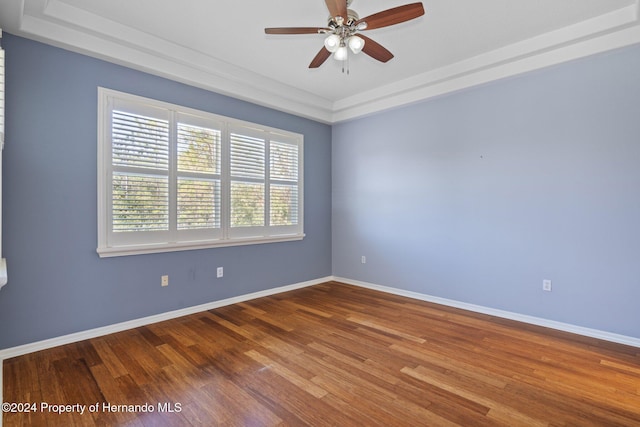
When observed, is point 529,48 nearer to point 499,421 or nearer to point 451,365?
point 451,365

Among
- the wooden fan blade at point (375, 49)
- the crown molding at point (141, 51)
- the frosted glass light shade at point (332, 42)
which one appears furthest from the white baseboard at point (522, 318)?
the frosted glass light shade at point (332, 42)

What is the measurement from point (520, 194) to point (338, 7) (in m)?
2.77

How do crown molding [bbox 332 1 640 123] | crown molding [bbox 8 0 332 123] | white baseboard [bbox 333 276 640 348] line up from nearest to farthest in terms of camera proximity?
crown molding [bbox 8 0 332 123] → crown molding [bbox 332 1 640 123] → white baseboard [bbox 333 276 640 348]

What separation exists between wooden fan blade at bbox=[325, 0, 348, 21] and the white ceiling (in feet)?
2.07

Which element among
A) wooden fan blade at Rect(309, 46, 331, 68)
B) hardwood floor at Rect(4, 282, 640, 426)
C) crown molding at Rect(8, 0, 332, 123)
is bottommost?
hardwood floor at Rect(4, 282, 640, 426)

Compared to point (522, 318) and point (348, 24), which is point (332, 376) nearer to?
point (522, 318)

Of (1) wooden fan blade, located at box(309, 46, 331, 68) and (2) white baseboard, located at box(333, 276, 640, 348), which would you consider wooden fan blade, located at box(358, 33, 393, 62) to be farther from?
(2) white baseboard, located at box(333, 276, 640, 348)

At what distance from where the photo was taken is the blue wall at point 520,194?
9.44ft

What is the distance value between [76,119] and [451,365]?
3905 mm

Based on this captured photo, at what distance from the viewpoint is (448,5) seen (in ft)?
8.56

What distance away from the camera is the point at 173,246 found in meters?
3.44

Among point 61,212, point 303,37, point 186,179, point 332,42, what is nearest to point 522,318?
point 332,42

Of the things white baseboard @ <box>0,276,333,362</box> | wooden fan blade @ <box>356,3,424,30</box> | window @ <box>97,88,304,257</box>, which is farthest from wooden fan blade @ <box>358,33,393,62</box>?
white baseboard @ <box>0,276,333,362</box>

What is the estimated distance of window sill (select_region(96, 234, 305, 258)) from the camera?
301 centimetres
